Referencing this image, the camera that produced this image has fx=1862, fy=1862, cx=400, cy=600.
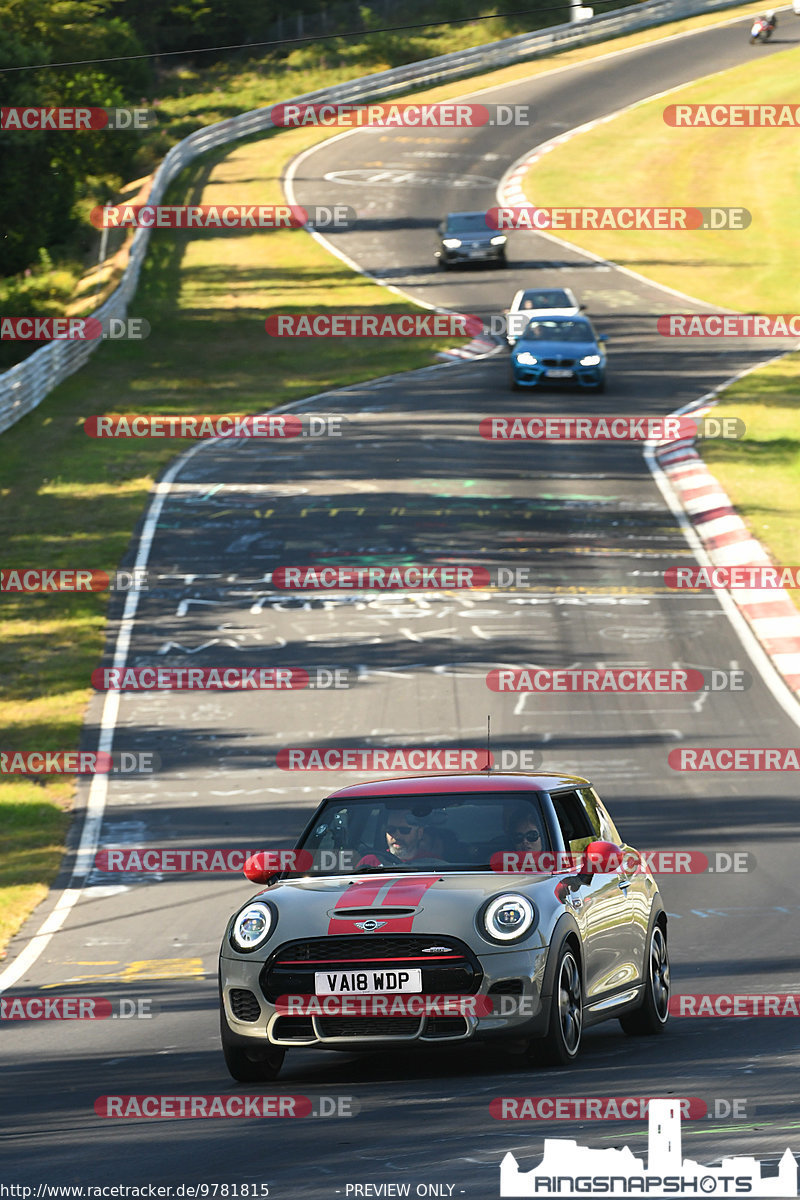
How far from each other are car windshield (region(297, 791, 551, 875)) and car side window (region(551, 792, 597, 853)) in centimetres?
21

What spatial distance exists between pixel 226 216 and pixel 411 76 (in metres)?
19.8

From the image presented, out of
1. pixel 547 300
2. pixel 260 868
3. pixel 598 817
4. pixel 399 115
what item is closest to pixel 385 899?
pixel 260 868

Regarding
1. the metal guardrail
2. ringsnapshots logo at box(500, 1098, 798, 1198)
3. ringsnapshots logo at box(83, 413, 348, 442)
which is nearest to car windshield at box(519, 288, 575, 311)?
ringsnapshots logo at box(83, 413, 348, 442)

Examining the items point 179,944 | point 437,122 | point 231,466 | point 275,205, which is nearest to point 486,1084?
point 179,944

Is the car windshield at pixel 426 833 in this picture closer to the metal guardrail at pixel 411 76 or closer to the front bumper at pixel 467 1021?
the front bumper at pixel 467 1021

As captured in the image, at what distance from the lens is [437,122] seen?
68.8 meters

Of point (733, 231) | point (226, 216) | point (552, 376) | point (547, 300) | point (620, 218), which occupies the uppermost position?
point (547, 300)

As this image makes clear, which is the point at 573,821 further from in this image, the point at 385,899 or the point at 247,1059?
the point at 247,1059

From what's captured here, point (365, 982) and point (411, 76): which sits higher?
point (365, 982)

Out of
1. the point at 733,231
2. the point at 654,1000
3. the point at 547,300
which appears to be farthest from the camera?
the point at 733,231

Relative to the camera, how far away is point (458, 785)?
9344 millimetres

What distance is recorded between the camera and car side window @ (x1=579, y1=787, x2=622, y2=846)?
32.4 ft

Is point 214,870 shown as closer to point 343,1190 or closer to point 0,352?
point 343,1190

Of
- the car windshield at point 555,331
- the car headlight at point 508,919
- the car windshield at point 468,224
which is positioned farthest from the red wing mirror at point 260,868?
the car windshield at point 468,224
